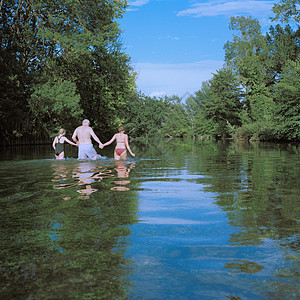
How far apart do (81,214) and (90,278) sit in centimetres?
257

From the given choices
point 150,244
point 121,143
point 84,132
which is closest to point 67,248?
point 150,244

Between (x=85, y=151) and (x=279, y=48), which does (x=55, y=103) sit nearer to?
(x=85, y=151)

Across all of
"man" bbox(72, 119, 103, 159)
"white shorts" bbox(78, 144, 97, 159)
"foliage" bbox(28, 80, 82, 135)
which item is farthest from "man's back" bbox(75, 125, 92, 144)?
"foliage" bbox(28, 80, 82, 135)

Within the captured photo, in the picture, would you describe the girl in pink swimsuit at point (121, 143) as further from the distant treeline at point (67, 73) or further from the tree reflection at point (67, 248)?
the distant treeline at point (67, 73)

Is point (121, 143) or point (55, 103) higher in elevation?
point (55, 103)

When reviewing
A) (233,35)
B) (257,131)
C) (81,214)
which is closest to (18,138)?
(257,131)

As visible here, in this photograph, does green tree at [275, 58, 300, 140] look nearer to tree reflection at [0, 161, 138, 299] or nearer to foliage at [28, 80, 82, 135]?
foliage at [28, 80, 82, 135]

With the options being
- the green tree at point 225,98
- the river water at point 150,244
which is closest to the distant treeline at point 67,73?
the green tree at point 225,98

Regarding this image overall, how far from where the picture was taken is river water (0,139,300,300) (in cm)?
309

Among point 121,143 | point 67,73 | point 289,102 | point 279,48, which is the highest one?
point 279,48

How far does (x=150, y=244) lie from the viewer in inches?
168

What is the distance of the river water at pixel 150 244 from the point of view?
122 inches

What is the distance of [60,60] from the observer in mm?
39688

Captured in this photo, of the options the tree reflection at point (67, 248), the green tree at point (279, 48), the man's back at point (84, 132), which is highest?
the green tree at point (279, 48)
